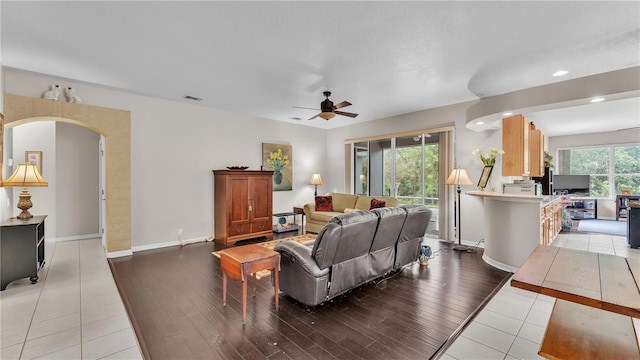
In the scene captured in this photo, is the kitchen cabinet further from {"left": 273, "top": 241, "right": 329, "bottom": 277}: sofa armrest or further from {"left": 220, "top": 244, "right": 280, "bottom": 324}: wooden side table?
{"left": 220, "top": 244, "right": 280, "bottom": 324}: wooden side table

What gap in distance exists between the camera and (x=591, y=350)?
5.48 ft

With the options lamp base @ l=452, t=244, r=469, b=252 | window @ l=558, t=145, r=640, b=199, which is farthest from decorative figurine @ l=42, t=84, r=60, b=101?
window @ l=558, t=145, r=640, b=199

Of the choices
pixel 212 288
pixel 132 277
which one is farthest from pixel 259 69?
pixel 132 277

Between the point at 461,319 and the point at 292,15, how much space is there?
10.7 feet

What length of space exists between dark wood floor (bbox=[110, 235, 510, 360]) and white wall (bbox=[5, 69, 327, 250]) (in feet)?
4.48

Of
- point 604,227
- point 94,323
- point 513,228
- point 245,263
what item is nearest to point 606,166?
point 604,227

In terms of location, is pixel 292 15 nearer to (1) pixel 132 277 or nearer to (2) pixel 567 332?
(2) pixel 567 332

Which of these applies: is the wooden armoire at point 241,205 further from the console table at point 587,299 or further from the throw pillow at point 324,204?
the console table at point 587,299

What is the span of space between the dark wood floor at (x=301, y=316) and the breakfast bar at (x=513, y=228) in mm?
309

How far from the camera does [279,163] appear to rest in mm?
7039

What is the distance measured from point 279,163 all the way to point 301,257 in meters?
4.46

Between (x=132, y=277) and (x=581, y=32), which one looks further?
(x=132, y=277)

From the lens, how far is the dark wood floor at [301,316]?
7.17ft

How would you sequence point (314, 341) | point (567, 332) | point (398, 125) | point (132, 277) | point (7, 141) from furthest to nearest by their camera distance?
1. point (398, 125)
2. point (7, 141)
3. point (132, 277)
4. point (314, 341)
5. point (567, 332)
